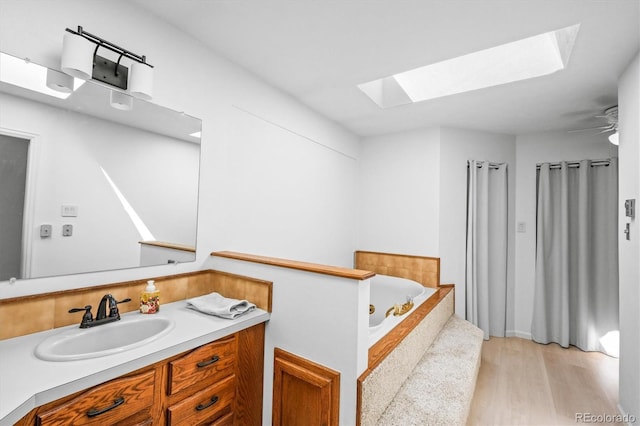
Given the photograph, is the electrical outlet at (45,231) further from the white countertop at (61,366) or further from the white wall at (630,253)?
the white wall at (630,253)

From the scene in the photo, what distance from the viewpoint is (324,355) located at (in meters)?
1.42

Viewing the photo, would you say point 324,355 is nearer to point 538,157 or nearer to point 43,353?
point 43,353

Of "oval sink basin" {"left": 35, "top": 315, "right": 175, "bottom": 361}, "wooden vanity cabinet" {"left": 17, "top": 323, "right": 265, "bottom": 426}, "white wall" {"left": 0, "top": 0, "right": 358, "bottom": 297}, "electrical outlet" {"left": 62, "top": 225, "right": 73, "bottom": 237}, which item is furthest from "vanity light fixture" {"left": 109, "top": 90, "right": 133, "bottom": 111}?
"wooden vanity cabinet" {"left": 17, "top": 323, "right": 265, "bottom": 426}

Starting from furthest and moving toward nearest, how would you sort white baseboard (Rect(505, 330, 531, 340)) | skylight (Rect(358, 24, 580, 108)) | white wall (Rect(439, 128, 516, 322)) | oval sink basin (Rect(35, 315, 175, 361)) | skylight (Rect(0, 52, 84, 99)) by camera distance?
white baseboard (Rect(505, 330, 531, 340)), white wall (Rect(439, 128, 516, 322)), skylight (Rect(358, 24, 580, 108)), skylight (Rect(0, 52, 84, 99)), oval sink basin (Rect(35, 315, 175, 361))

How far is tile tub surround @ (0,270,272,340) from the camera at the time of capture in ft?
3.98

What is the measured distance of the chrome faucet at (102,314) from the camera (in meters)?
1.33

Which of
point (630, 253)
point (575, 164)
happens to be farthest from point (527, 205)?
point (630, 253)

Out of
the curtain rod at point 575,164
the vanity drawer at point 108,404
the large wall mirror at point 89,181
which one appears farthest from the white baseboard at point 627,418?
the large wall mirror at point 89,181

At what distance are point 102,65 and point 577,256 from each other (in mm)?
4414

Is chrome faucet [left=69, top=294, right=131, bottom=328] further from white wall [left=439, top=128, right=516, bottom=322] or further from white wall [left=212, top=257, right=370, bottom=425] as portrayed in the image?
white wall [left=439, top=128, right=516, bottom=322]

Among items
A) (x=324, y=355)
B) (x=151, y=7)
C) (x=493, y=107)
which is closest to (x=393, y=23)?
(x=151, y=7)

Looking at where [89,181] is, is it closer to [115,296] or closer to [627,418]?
[115,296]

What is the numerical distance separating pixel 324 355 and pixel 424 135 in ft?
9.09

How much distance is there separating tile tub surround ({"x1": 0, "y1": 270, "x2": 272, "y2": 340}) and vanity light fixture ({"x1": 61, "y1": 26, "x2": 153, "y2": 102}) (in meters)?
1.00
